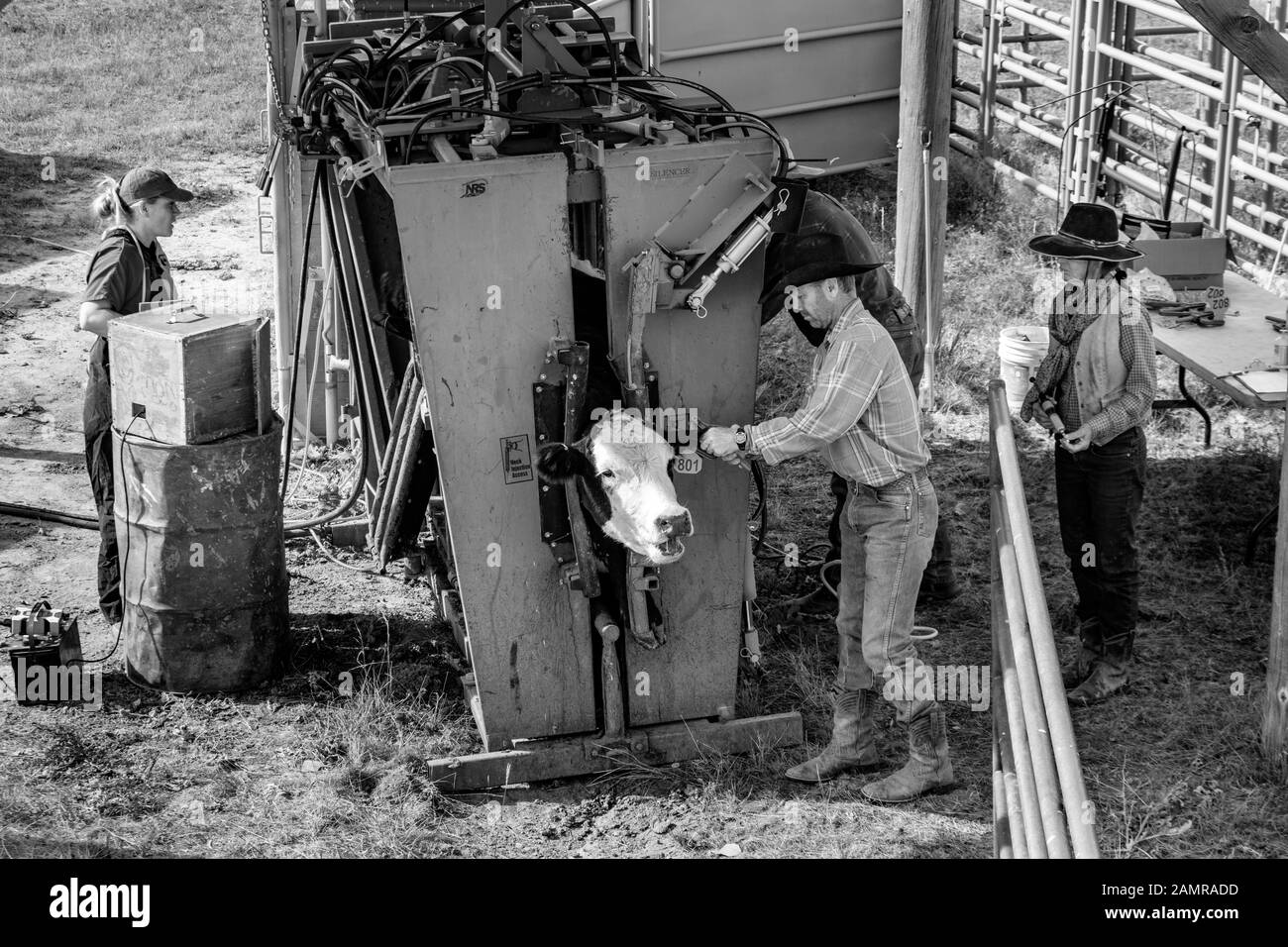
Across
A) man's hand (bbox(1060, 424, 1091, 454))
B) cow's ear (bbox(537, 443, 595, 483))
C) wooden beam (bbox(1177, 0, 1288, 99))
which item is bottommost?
man's hand (bbox(1060, 424, 1091, 454))

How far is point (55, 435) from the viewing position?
28.0ft

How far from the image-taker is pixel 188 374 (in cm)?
558

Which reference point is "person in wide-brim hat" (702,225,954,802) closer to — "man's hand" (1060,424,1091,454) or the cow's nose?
the cow's nose

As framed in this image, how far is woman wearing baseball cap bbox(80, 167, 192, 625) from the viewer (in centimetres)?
609

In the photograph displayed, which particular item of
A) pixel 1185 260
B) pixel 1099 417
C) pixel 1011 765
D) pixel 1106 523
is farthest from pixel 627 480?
pixel 1185 260

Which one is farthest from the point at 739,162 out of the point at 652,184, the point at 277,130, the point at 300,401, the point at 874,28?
the point at 874,28

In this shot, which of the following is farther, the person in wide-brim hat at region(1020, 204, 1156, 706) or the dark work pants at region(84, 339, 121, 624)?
the dark work pants at region(84, 339, 121, 624)

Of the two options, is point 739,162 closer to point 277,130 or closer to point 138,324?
point 138,324

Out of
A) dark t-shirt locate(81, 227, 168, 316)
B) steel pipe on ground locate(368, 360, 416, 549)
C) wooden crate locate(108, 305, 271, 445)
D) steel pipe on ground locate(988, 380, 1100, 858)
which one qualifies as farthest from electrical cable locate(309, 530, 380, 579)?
steel pipe on ground locate(988, 380, 1100, 858)

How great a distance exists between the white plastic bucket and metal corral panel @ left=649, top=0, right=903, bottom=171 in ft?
16.2

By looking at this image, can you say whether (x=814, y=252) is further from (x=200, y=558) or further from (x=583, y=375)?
(x=200, y=558)

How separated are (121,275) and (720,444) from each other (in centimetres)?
282

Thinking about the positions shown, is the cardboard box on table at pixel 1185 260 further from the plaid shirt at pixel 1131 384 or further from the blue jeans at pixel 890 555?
the blue jeans at pixel 890 555

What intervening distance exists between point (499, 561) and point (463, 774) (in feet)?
2.55
